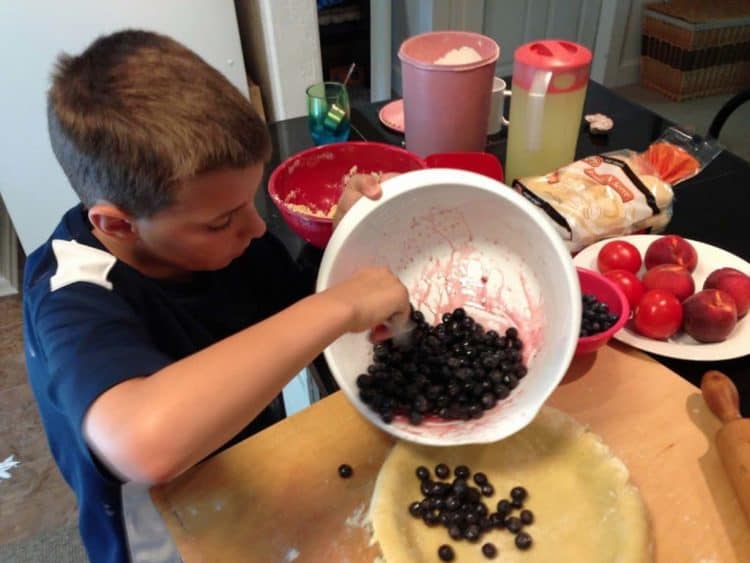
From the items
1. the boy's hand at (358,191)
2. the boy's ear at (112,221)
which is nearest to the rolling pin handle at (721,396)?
the boy's hand at (358,191)

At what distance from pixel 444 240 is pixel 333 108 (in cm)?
56

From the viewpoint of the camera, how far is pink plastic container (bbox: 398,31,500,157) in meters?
1.14

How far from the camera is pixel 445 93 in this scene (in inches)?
45.8

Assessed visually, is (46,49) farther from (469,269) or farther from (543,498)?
(543,498)

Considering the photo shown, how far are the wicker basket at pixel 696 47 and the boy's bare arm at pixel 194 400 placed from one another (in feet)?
10.4

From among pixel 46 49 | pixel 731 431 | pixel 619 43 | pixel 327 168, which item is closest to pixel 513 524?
pixel 731 431

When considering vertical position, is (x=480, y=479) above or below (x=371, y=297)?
below

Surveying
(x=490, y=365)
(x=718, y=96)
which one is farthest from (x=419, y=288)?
(x=718, y=96)

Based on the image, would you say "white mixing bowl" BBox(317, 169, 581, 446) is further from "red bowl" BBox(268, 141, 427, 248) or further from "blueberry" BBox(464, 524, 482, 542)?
"red bowl" BBox(268, 141, 427, 248)

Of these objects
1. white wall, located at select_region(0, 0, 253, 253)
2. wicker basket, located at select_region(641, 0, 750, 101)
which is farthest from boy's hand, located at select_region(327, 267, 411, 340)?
wicker basket, located at select_region(641, 0, 750, 101)

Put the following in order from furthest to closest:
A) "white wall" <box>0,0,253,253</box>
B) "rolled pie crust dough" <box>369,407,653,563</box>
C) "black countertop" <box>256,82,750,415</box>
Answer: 1. "white wall" <box>0,0,253,253</box>
2. "black countertop" <box>256,82,750,415</box>
3. "rolled pie crust dough" <box>369,407,653,563</box>

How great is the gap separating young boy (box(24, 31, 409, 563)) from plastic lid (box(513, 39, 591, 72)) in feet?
1.59

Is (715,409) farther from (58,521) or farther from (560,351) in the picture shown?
(58,521)

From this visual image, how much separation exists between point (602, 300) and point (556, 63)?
0.44 m
